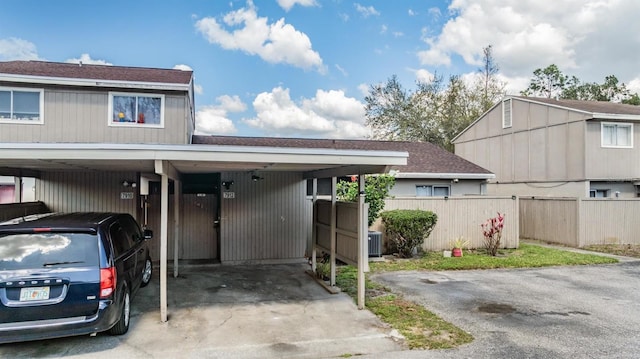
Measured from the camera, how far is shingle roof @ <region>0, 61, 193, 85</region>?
11750 mm

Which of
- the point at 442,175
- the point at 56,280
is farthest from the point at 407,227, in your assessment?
the point at 56,280

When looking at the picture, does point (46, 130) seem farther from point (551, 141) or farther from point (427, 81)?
point (427, 81)

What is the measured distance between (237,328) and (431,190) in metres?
11.4

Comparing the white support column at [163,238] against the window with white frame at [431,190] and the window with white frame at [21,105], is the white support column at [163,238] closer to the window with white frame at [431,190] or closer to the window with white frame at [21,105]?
the window with white frame at [21,105]

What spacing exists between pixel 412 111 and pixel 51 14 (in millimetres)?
22605

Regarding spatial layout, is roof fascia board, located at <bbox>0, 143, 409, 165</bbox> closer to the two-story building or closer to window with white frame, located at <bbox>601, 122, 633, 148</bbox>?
the two-story building

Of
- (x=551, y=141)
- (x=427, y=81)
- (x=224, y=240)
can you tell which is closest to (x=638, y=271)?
(x=551, y=141)

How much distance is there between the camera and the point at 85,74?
12.2 m

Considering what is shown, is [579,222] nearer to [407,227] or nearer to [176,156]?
[407,227]

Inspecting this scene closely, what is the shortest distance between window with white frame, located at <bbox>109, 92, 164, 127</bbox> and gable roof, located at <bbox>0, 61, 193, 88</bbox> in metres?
0.47

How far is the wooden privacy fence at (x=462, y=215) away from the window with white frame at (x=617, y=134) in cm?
648

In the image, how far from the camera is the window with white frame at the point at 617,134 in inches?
626

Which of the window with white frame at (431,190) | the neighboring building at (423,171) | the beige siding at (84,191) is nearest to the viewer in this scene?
the beige siding at (84,191)

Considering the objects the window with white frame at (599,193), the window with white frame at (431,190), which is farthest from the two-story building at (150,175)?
the window with white frame at (599,193)
